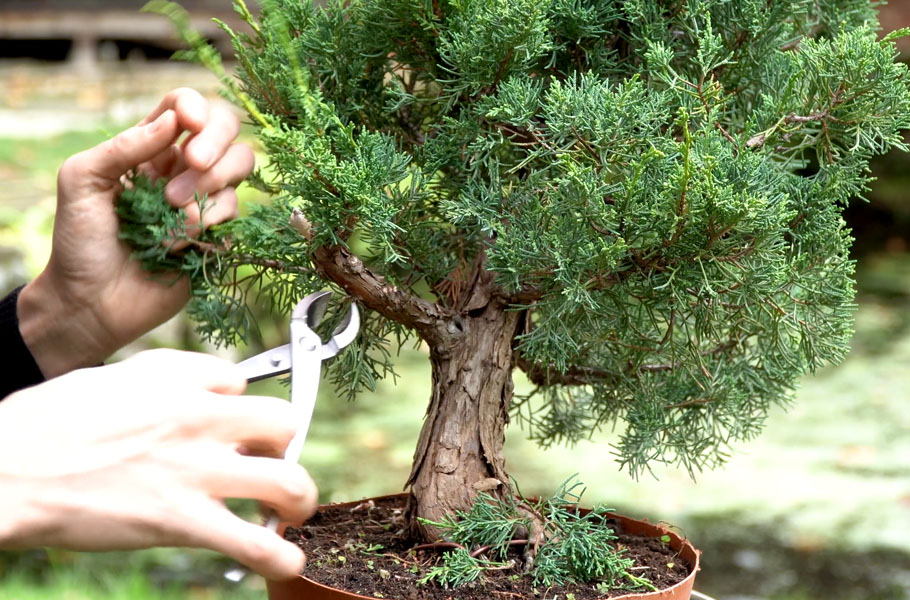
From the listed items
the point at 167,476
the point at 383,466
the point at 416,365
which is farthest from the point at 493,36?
the point at 416,365

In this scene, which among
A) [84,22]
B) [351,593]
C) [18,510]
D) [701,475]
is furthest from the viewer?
[84,22]

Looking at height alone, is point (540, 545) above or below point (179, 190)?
below

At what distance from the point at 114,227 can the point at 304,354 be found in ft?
1.09

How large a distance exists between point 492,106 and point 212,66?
25 centimetres

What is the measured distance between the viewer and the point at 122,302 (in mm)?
1099

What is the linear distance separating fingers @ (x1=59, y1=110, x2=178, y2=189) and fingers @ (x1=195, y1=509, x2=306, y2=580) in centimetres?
49

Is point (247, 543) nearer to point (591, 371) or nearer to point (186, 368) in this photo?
point (186, 368)

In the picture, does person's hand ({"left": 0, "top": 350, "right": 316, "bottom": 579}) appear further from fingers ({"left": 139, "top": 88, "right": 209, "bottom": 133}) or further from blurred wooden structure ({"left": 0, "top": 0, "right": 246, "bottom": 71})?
blurred wooden structure ({"left": 0, "top": 0, "right": 246, "bottom": 71})

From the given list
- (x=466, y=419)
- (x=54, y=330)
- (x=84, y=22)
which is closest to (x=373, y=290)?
(x=466, y=419)

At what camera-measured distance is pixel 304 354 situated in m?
0.87

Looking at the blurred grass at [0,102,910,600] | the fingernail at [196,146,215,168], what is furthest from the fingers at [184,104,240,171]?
the blurred grass at [0,102,910,600]

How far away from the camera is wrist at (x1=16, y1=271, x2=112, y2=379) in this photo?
114 centimetres

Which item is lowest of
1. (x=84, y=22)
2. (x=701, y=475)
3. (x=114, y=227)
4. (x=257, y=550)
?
(x=257, y=550)

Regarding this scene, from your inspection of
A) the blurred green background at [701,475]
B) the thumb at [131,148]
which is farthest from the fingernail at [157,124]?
the blurred green background at [701,475]
